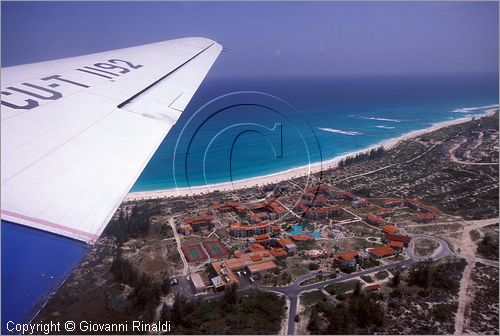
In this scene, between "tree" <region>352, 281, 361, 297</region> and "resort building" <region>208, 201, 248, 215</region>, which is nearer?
"tree" <region>352, 281, 361, 297</region>

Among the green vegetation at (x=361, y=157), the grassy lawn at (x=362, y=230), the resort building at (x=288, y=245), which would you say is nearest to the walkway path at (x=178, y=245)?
the resort building at (x=288, y=245)

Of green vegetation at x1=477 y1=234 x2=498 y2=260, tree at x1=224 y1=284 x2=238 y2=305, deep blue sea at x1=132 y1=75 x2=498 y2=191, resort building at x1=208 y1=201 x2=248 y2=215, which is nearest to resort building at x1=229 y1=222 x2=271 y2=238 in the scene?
resort building at x1=208 y1=201 x2=248 y2=215

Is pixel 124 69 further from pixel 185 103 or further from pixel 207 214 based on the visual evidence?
pixel 207 214

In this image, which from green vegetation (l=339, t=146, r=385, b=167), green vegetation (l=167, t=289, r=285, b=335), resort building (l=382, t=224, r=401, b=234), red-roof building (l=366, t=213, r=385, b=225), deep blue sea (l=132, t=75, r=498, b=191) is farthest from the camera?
green vegetation (l=339, t=146, r=385, b=167)

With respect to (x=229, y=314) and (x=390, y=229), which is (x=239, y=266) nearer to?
(x=229, y=314)

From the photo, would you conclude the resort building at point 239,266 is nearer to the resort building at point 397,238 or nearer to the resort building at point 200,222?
the resort building at point 200,222

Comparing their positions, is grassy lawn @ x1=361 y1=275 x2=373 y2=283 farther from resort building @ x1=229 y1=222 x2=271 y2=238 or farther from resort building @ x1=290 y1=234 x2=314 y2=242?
resort building @ x1=229 y1=222 x2=271 y2=238

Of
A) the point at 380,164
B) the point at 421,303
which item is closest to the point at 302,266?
the point at 421,303
